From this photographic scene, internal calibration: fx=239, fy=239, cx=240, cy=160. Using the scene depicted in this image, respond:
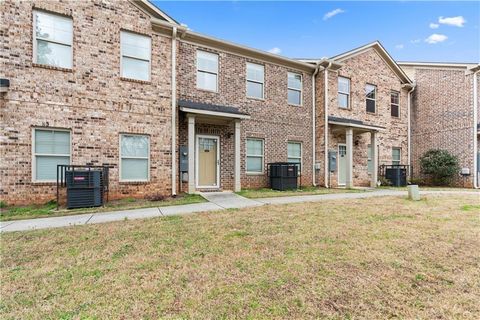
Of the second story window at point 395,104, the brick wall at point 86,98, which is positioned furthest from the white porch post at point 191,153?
the second story window at point 395,104

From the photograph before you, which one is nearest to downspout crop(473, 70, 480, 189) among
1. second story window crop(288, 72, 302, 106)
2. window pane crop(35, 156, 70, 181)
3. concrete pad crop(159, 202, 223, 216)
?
second story window crop(288, 72, 302, 106)

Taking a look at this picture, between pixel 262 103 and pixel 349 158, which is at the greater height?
pixel 262 103

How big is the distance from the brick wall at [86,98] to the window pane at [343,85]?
28.5 ft

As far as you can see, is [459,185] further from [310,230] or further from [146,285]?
[146,285]

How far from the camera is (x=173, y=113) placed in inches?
338

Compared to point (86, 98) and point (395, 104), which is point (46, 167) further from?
point (395, 104)

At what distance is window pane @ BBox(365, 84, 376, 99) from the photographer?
13477 mm

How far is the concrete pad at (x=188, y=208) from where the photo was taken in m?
5.93

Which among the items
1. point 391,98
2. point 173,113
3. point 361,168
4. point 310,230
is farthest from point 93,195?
point 391,98

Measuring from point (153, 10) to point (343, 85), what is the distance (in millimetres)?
9580

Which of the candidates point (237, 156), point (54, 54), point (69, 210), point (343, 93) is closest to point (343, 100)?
point (343, 93)

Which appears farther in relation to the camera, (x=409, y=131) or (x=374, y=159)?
(x=409, y=131)

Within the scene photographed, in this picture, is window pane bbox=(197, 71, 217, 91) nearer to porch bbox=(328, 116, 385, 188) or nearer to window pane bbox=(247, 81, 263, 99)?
window pane bbox=(247, 81, 263, 99)

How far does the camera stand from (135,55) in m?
8.22
